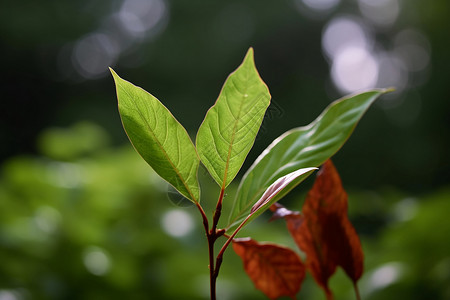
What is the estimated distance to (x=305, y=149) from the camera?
244 mm

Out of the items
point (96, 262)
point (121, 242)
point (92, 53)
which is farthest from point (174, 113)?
point (96, 262)

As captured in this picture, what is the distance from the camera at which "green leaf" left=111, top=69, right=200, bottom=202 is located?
0.20 metres

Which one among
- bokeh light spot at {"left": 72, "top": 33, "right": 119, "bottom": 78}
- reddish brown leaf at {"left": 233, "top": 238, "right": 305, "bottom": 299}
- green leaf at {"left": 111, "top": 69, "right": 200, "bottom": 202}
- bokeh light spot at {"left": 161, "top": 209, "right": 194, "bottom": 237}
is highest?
bokeh light spot at {"left": 72, "top": 33, "right": 119, "bottom": 78}

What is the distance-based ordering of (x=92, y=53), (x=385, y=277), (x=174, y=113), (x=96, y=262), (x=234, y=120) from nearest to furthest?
(x=234, y=120) < (x=385, y=277) < (x=96, y=262) < (x=174, y=113) < (x=92, y=53)

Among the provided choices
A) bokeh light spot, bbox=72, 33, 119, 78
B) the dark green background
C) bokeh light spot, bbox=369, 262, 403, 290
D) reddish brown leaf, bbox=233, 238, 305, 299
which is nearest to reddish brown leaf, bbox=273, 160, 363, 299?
→ reddish brown leaf, bbox=233, 238, 305, 299

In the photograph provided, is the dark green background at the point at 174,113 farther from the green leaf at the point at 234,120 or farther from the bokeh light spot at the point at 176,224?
the green leaf at the point at 234,120

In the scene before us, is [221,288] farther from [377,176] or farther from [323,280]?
[377,176]

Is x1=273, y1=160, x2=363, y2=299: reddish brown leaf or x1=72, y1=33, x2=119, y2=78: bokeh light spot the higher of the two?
x1=72, y1=33, x2=119, y2=78: bokeh light spot

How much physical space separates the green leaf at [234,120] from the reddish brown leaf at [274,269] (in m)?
0.08

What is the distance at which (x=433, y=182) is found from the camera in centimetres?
362

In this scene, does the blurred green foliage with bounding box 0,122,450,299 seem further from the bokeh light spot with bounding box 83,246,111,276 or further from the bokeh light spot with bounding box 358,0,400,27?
the bokeh light spot with bounding box 358,0,400,27

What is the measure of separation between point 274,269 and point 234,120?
114 millimetres

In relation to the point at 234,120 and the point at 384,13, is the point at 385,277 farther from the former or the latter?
the point at 384,13

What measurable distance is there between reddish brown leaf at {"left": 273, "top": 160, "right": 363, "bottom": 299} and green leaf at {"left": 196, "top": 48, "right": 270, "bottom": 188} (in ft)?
0.27
